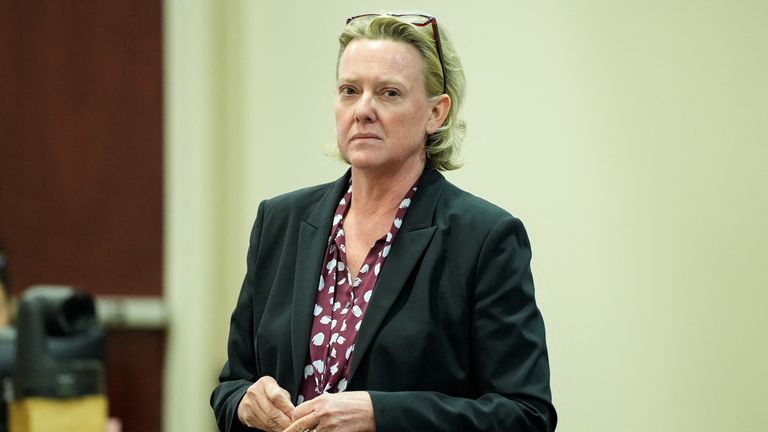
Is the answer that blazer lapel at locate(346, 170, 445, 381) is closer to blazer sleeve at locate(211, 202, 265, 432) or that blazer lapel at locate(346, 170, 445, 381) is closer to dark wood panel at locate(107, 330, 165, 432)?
blazer sleeve at locate(211, 202, 265, 432)

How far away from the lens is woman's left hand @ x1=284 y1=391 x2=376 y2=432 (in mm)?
1752

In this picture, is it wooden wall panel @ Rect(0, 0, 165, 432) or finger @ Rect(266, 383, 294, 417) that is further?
wooden wall panel @ Rect(0, 0, 165, 432)

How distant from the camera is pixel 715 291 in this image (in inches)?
116

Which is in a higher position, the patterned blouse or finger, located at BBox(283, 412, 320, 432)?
the patterned blouse

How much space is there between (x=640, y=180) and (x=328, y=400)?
1.58 meters

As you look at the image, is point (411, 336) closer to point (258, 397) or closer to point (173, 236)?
point (258, 397)

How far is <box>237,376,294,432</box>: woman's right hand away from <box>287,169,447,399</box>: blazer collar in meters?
0.04

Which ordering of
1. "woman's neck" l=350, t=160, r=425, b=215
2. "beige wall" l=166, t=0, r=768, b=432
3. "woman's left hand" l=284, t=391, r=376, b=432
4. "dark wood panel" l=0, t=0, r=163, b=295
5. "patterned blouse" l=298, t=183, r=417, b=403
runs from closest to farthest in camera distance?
"woman's left hand" l=284, t=391, r=376, b=432 < "patterned blouse" l=298, t=183, r=417, b=403 < "woman's neck" l=350, t=160, r=425, b=215 < "beige wall" l=166, t=0, r=768, b=432 < "dark wood panel" l=0, t=0, r=163, b=295

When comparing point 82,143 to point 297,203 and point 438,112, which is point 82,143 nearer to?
point 297,203

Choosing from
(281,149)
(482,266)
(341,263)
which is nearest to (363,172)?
(341,263)

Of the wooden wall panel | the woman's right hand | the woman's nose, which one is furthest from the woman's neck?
the wooden wall panel

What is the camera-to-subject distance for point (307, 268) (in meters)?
1.96

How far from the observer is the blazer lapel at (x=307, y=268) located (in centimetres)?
188

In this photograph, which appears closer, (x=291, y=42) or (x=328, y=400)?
(x=328, y=400)
